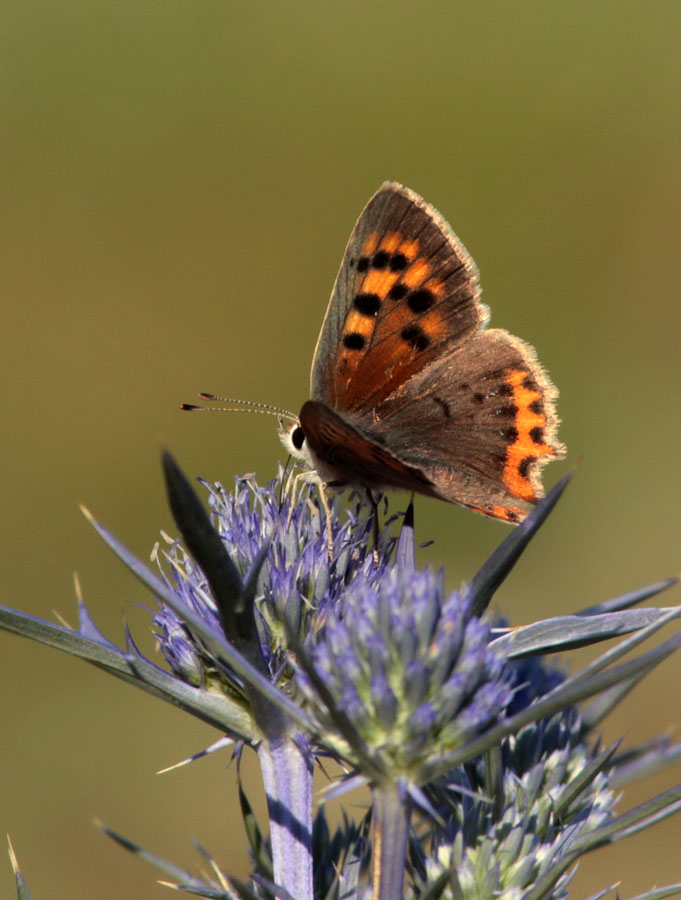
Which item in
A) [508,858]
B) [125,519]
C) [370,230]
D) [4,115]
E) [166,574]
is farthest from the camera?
[4,115]

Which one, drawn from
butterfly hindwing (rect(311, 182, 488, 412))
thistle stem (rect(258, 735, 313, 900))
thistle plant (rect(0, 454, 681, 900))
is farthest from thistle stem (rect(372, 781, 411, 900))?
butterfly hindwing (rect(311, 182, 488, 412))

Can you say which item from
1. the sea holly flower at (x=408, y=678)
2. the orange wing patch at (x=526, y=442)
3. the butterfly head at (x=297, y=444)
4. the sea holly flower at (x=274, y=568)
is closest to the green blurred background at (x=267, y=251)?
the butterfly head at (x=297, y=444)

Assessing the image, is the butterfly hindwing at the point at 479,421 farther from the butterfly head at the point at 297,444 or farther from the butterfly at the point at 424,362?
the butterfly head at the point at 297,444

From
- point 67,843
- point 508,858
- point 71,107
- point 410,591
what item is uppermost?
point 71,107

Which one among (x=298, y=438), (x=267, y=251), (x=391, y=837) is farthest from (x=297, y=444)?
(x=267, y=251)

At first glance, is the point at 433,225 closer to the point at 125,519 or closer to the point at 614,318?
the point at 125,519

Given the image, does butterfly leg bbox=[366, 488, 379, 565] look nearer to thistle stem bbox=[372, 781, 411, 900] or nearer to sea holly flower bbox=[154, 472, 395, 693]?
sea holly flower bbox=[154, 472, 395, 693]

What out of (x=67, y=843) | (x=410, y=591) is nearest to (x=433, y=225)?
(x=410, y=591)
